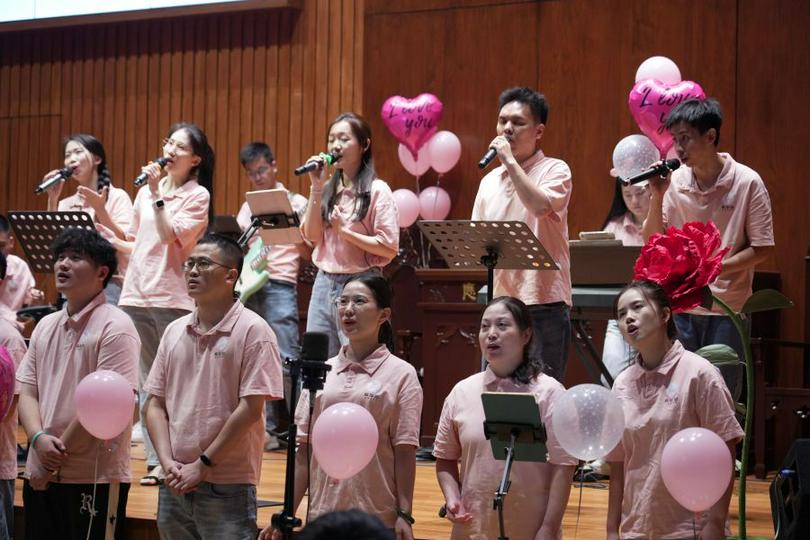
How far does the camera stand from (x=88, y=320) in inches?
160

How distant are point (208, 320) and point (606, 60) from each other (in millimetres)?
4121

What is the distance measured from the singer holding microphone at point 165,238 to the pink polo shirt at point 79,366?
0.92 meters

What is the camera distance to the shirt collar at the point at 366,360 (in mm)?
3691

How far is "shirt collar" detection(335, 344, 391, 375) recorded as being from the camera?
3.69 metres

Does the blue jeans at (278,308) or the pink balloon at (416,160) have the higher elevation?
the pink balloon at (416,160)

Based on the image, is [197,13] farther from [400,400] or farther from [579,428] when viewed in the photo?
[579,428]

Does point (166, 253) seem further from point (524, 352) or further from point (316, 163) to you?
point (524, 352)

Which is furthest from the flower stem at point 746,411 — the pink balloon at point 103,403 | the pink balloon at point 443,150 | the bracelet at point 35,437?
the pink balloon at point 443,150

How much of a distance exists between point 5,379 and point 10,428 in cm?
37

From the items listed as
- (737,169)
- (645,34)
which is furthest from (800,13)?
(737,169)

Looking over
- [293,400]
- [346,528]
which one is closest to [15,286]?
[293,400]

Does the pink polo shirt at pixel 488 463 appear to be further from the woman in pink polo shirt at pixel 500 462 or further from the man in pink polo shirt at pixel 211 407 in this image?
the man in pink polo shirt at pixel 211 407

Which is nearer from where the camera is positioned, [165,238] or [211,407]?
[211,407]

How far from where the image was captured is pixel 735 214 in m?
4.16
